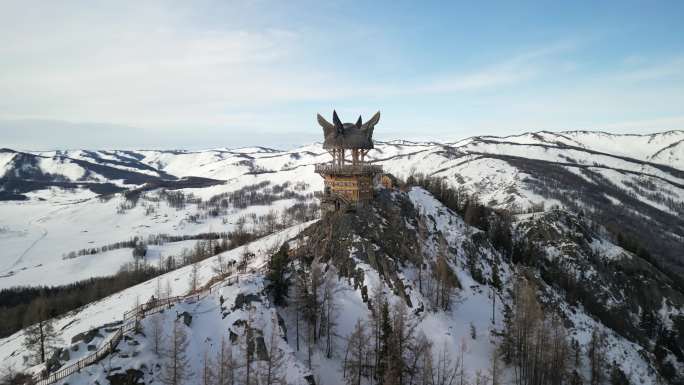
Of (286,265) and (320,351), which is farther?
(286,265)

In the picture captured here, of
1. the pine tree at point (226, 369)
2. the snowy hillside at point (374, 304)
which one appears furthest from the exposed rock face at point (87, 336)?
the pine tree at point (226, 369)

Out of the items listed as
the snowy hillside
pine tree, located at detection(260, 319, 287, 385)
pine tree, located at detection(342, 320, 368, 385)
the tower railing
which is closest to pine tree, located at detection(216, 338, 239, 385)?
the snowy hillside

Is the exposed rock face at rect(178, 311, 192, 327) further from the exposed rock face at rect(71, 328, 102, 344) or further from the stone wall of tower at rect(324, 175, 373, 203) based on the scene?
the stone wall of tower at rect(324, 175, 373, 203)

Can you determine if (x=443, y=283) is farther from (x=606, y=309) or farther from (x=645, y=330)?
(x=645, y=330)

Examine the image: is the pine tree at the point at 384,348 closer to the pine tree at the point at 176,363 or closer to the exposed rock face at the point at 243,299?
the exposed rock face at the point at 243,299

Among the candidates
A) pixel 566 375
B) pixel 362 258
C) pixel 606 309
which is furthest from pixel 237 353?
pixel 606 309

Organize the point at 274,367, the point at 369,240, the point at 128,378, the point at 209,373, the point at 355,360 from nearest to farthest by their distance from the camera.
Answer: the point at 128,378
the point at 209,373
the point at 274,367
the point at 355,360
the point at 369,240

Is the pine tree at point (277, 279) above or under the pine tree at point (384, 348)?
above

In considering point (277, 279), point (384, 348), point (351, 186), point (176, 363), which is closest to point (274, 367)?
point (176, 363)

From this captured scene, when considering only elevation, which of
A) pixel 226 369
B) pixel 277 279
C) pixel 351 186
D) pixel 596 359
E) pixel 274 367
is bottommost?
pixel 596 359

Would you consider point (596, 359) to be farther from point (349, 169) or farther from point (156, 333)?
point (156, 333)

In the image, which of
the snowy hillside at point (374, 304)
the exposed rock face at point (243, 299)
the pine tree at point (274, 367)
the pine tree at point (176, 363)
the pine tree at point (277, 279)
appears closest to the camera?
the pine tree at point (176, 363)
